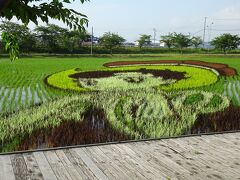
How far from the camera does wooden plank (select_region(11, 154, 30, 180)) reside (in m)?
5.91

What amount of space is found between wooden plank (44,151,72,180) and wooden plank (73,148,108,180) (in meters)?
0.46

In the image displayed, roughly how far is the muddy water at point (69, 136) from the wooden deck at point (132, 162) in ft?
3.56

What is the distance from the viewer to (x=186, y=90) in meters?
16.0

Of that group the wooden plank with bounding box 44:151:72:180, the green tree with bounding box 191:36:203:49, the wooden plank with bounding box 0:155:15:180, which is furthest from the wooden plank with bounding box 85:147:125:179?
the green tree with bounding box 191:36:203:49

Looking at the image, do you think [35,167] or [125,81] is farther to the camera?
[125,81]

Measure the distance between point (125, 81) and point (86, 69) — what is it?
4.70m

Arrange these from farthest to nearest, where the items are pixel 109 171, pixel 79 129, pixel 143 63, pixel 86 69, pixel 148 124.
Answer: pixel 143 63
pixel 86 69
pixel 148 124
pixel 79 129
pixel 109 171

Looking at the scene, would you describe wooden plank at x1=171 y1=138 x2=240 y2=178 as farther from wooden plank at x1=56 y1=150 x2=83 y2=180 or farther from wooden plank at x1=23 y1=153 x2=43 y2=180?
wooden plank at x1=23 y1=153 x2=43 y2=180

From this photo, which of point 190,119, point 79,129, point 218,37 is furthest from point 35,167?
point 218,37

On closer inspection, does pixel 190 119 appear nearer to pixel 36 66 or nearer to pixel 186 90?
pixel 186 90

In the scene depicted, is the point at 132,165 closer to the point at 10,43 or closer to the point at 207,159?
the point at 207,159

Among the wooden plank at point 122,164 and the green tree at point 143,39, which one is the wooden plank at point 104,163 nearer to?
the wooden plank at point 122,164

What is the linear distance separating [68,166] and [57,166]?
20 cm

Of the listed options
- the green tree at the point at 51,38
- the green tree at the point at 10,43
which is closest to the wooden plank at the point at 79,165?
the green tree at the point at 10,43
